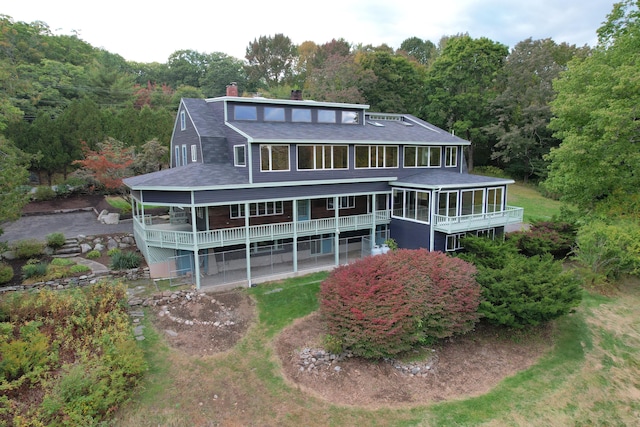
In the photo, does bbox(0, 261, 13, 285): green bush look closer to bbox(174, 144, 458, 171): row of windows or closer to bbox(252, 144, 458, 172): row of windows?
bbox(174, 144, 458, 171): row of windows

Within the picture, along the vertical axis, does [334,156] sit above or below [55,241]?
above

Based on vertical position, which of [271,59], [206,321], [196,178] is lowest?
[206,321]

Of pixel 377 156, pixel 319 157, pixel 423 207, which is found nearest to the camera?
pixel 319 157

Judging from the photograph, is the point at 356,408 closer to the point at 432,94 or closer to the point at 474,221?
the point at 474,221

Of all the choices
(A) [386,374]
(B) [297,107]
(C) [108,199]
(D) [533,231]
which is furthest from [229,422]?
(C) [108,199]

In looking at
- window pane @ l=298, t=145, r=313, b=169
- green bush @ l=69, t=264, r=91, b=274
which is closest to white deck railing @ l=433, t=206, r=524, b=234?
window pane @ l=298, t=145, r=313, b=169

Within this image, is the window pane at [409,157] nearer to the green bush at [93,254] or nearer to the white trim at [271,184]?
the white trim at [271,184]

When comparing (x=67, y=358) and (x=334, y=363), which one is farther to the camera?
(x=334, y=363)

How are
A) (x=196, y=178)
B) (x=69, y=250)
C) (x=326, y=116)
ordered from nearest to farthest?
(x=196, y=178)
(x=69, y=250)
(x=326, y=116)

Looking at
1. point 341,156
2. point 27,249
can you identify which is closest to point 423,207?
point 341,156
